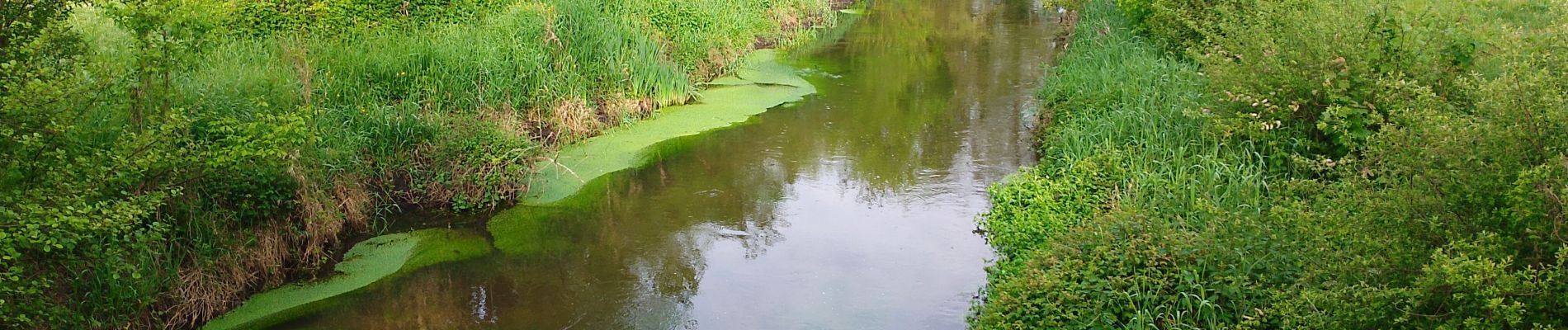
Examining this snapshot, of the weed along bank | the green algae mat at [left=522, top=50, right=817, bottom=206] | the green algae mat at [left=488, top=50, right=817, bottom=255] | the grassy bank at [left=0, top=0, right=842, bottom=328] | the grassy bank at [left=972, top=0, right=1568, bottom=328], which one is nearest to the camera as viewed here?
the grassy bank at [left=972, top=0, right=1568, bottom=328]

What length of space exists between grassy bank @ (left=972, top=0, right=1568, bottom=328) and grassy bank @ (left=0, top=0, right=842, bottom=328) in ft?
12.9

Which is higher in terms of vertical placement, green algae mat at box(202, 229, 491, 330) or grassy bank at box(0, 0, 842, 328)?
grassy bank at box(0, 0, 842, 328)

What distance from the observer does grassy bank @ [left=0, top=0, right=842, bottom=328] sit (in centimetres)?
455

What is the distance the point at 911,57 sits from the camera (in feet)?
48.4

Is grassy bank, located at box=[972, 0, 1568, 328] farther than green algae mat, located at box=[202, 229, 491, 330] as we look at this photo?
No

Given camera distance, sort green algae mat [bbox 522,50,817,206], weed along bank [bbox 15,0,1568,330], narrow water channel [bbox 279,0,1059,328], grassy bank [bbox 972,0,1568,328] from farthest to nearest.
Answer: green algae mat [bbox 522,50,817,206] < narrow water channel [bbox 279,0,1059,328] < weed along bank [bbox 15,0,1568,330] < grassy bank [bbox 972,0,1568,328]

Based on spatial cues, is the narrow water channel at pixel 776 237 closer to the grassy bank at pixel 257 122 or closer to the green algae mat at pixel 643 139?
the green algae mat at pixel 643 139

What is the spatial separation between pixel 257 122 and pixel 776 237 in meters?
3.38

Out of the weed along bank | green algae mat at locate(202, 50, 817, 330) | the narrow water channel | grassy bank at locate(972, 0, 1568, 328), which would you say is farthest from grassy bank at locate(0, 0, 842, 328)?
grassy bank at locate(972, 0, 1568, 328)

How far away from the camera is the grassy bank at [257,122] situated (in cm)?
455

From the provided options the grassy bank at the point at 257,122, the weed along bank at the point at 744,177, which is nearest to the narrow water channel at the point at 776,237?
the weed along bank at the point at 744,177

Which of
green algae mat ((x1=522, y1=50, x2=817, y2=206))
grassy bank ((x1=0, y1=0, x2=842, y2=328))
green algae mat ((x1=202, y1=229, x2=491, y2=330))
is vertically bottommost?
green algae mat ((x1=522, y1=50, x2=817, y2=206))

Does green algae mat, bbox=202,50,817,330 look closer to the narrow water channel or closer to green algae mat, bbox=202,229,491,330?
green algae mat, bbox=202,229,491,330

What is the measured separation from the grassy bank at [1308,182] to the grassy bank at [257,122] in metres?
3.93
